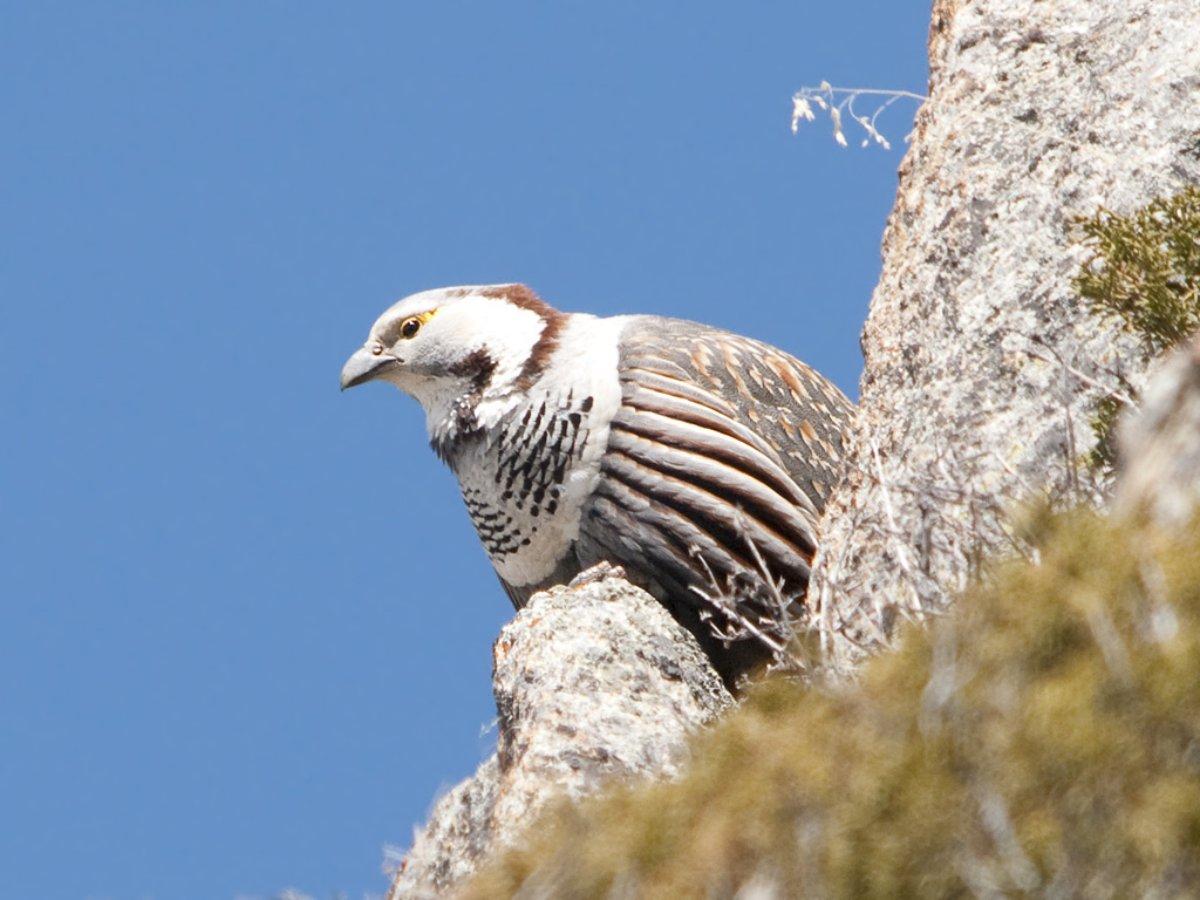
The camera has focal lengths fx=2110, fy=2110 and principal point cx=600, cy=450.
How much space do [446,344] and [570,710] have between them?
2.77 metres

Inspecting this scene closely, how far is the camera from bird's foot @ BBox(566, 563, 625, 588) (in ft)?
27.9

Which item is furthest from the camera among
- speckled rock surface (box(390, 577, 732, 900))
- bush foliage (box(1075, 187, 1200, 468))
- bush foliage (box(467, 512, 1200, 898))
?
speckled rock surface (box(390, 577, 732, 900))

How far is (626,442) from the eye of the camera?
8812 mm

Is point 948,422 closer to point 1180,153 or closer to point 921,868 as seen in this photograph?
point 1180,153

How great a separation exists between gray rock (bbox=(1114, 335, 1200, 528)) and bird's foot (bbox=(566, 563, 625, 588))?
12.2 ft

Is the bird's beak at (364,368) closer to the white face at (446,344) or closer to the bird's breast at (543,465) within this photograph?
the white face at (446,344)

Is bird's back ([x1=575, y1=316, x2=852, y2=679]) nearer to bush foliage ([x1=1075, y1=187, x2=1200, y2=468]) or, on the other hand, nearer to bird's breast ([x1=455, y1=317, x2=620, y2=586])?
bird's breast ([x1=455, y1=317, x2=620, y2=586])

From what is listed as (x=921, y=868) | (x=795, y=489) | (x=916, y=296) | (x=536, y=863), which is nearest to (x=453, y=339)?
(x=795, y=489)

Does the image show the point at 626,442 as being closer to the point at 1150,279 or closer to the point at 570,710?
the point at 570,710

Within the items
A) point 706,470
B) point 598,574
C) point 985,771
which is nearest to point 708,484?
point 706,470

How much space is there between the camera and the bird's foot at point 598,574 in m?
8.49

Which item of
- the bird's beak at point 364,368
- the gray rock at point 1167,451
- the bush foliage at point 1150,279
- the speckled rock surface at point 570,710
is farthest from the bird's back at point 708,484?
the gray rock at point 1167,451

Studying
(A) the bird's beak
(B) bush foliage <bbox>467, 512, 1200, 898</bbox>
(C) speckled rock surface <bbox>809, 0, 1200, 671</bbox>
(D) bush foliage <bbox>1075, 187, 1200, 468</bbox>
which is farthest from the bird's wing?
(B) bush foliage <bbox>467, 512, 1200, 898</bbox>

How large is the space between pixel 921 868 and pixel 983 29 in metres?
5.33
